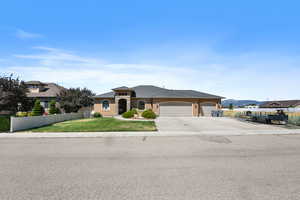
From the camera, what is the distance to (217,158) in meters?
5.68

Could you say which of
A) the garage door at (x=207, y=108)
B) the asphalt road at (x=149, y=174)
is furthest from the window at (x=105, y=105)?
the asphalt road at (x=149, y=174)

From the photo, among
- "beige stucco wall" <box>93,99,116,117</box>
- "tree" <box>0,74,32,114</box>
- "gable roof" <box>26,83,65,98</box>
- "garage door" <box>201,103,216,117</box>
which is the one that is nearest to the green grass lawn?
"tree" <box>0,74,32,114</box>

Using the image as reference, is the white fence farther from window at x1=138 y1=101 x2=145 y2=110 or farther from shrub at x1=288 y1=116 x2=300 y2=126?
shrub at x1=288 y1=116 x2=300 y2=126

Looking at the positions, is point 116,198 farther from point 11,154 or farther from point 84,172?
point 11,154

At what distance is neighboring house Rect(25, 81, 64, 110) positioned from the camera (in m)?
28.4

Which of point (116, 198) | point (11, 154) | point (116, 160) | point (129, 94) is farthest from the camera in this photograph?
point (129, 94)

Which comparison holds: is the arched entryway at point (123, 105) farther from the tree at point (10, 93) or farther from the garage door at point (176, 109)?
the tree at point (10, 93)

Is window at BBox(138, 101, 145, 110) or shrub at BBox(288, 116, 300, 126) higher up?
window at BBox(138, 101, 145, 110)

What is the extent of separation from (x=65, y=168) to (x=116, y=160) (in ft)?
5.24

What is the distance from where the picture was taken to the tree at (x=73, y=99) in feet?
76.5

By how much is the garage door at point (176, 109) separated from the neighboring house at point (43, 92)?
1958cm

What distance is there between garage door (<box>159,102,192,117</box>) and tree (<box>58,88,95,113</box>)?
1243 centimetres

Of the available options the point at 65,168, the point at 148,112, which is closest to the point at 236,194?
the point at 65,168

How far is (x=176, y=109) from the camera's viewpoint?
26250 millimetres
